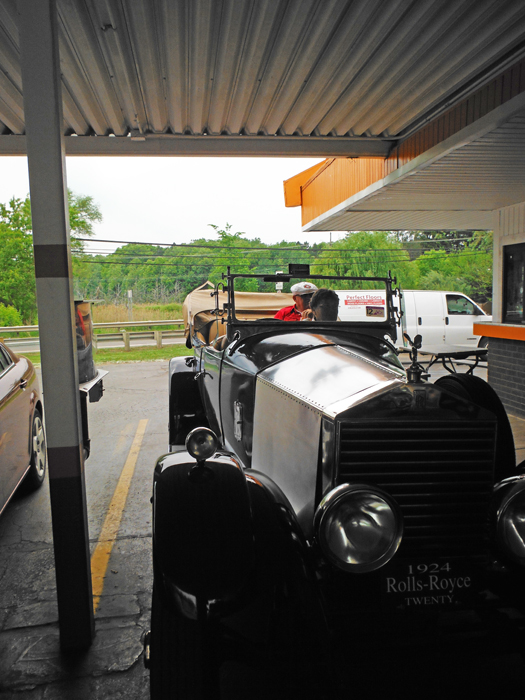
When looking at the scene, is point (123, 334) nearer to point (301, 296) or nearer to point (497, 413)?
point (301, 296)

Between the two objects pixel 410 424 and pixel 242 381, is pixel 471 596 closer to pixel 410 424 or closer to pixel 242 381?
pixel 410 424

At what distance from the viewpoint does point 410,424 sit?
6.59 ft

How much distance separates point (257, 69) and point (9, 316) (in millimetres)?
18903

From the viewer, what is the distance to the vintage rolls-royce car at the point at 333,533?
5.55ft

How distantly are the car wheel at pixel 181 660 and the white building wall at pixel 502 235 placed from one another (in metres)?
7.79

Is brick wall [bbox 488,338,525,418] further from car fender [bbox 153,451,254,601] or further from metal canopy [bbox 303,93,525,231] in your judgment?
car fender [bbox 153,451,254,601]

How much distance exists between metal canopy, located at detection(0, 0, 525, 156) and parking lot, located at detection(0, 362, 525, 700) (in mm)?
3543

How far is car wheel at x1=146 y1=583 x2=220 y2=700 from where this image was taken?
166 centimetres

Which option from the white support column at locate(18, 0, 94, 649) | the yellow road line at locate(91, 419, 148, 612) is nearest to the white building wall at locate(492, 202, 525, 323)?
the yellow road line at locate(91, 419, 148, 612)

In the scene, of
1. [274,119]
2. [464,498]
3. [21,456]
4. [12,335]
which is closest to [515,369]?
[274,119]

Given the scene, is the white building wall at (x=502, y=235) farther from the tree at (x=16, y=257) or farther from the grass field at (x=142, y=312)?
the grass field at (x=142, y=312)

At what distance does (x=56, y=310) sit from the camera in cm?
244

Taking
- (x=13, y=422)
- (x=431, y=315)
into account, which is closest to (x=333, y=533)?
(x=13, y=422)

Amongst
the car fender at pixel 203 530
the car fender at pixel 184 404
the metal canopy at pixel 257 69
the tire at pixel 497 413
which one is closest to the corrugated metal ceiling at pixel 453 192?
the metal canopy at pixel 257 69
